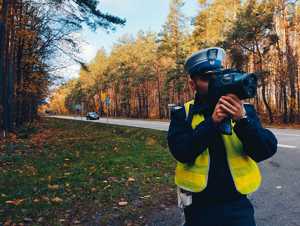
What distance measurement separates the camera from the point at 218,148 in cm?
236

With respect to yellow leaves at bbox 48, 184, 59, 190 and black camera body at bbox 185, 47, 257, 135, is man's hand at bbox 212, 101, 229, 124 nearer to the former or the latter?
black camera body at bbox 185, 47, 257, 135

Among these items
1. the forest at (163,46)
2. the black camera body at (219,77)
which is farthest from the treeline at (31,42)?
the black camera body at (219,77)

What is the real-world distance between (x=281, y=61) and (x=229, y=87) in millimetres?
34241

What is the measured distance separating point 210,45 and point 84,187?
3072cm

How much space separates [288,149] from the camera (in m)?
12.8

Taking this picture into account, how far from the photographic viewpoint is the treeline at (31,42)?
16.3 m

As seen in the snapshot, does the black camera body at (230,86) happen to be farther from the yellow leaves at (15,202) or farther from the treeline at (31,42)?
the treeline at (31,42)

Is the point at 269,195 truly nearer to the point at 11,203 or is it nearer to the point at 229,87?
the point at 11,203

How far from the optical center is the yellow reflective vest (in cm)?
229

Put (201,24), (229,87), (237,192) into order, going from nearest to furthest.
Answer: (229,87) < (237,192) < (201,24)

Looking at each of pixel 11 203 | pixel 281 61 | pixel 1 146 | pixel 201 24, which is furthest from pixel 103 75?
pixel 11 203

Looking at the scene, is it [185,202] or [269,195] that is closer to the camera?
[185,202]

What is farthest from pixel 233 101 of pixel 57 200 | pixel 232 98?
pixel 57 200

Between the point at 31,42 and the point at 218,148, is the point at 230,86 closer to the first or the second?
the point at 218,148
